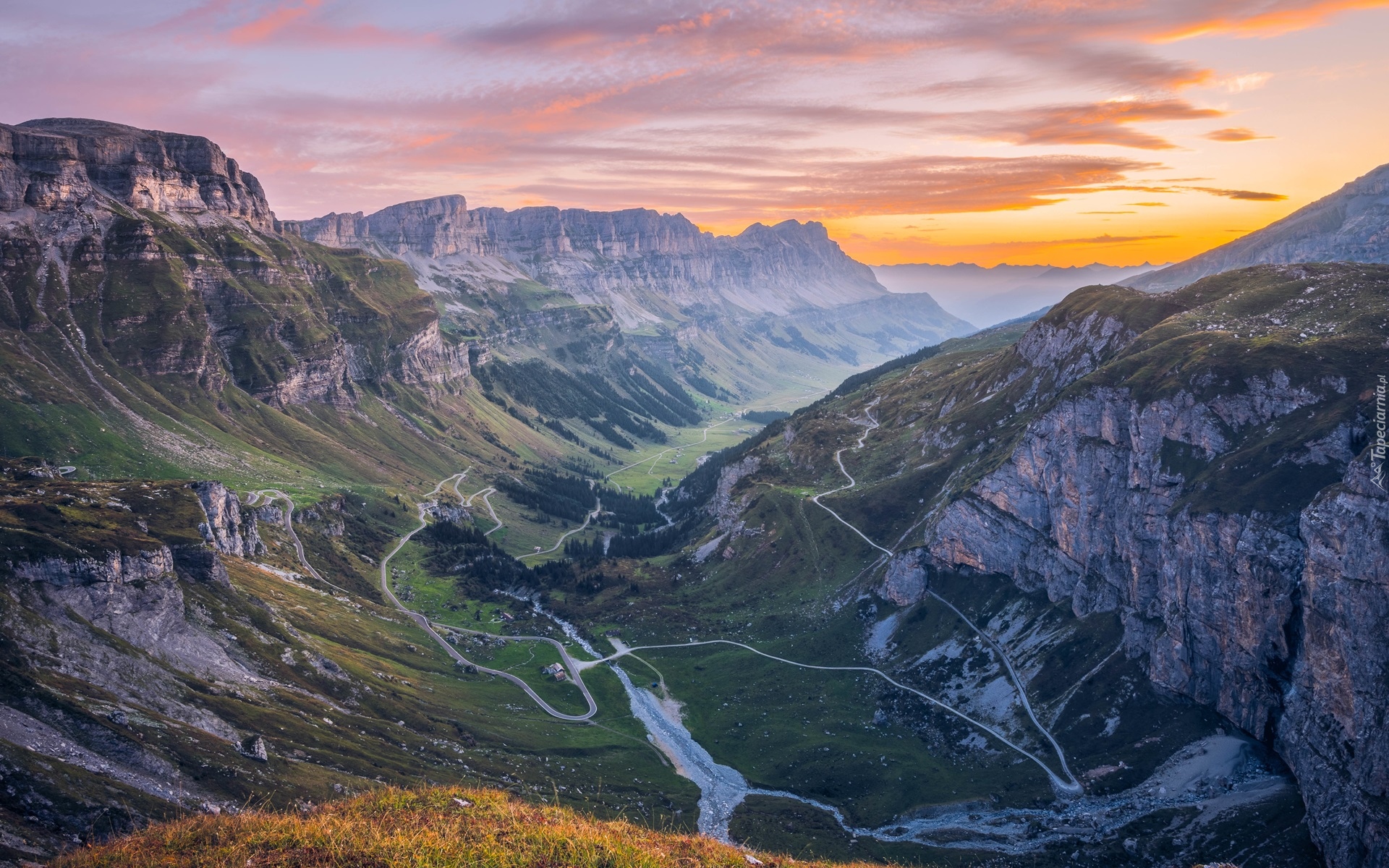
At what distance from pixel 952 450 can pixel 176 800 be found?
159 m

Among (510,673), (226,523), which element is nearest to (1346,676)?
(510,673)

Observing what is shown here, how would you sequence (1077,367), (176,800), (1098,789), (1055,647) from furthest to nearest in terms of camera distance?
(1077,367)
(1055,647)
(1098,789)
(176,800)

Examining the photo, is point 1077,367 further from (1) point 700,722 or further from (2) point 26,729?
(2) point 26,729

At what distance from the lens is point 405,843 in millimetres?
38750

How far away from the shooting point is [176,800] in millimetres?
72688

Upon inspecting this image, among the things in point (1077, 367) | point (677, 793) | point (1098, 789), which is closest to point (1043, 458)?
point (1077, 367)

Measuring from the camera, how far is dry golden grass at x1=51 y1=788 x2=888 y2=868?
123 feet

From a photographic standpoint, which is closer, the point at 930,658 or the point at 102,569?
the point at 102,569

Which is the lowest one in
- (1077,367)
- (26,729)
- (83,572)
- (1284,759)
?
(1284,759)

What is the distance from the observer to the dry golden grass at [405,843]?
37.6 m

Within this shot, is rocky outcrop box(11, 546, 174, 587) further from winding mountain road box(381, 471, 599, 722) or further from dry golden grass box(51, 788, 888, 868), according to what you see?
dry golden grass box(51, 788, 888, 868)

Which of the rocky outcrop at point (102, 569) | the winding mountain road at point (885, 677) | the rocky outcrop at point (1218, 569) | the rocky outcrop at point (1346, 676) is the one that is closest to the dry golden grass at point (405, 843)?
the rocky outcrop at point (1346, 676)

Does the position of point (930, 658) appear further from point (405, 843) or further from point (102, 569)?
point (102, 569)

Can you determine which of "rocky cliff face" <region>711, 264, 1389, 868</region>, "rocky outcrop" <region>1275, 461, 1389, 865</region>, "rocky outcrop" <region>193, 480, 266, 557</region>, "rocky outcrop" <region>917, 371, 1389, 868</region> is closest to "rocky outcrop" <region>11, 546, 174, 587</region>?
"rocky outcrop" <region>193, 480, 266, 557</region>
